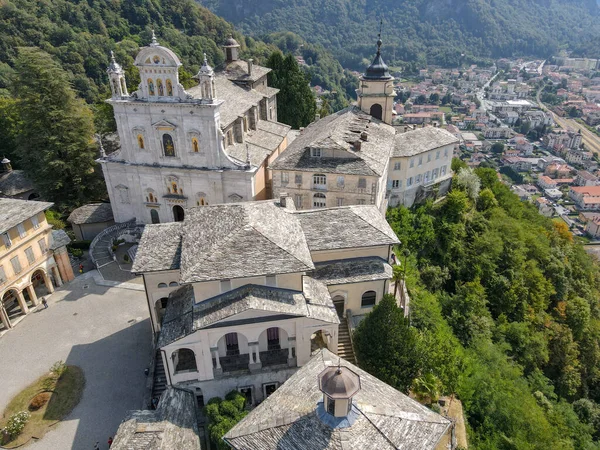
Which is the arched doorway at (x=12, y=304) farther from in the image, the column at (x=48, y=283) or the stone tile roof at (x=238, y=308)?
the stone tile roof at (x=238, y=308)

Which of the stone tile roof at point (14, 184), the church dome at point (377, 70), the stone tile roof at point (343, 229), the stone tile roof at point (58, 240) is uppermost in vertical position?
the church dome at point (377, 70)

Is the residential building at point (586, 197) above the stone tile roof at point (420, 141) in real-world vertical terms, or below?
below

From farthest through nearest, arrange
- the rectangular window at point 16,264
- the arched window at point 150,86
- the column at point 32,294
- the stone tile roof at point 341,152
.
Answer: the arched window at point 150,86, the stone tile roof at point 341,152, the column at point 32,294, the rectangular window at point 16,264

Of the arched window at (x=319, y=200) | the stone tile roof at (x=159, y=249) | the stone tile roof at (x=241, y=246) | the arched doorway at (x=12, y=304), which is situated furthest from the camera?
the arched window at (x=319, y=200)

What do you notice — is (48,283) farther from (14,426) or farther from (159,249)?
(159,249)

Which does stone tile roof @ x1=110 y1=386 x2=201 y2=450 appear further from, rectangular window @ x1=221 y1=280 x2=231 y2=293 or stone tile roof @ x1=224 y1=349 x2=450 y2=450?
rectangular window @ x1=221 y1=280 x2=231 y2=293

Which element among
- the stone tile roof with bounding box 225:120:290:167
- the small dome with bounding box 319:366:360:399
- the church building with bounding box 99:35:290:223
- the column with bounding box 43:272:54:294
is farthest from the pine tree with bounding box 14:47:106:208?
the small dome with bounding box 319:366:360:399

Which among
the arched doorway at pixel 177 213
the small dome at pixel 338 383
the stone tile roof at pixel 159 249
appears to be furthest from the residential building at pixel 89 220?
the small dome at pixel 338 383

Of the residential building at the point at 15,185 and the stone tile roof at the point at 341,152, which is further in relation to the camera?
the residential building at the point at 15,185
